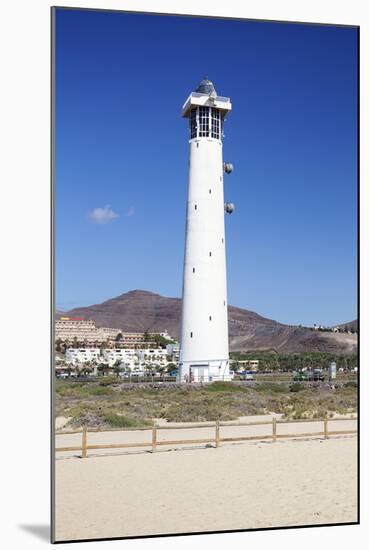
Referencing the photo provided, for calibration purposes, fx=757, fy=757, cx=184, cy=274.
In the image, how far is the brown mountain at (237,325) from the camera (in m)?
12.0

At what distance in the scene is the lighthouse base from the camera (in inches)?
472

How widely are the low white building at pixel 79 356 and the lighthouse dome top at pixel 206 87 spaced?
4045 mm

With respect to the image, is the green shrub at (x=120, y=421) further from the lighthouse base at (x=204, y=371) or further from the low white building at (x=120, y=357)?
the low white building at (x=120, y=357)

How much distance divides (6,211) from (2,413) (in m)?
1.84

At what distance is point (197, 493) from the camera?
683cm

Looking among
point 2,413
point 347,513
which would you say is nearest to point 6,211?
point 2,413

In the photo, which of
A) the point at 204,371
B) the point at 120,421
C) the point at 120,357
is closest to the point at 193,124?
the point at 204,371

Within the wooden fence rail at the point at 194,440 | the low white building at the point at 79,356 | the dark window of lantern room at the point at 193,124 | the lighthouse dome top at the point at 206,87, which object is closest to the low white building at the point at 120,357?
the low white building at the point at 79,356

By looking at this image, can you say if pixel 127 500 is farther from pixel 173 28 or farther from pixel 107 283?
pixel 173 28

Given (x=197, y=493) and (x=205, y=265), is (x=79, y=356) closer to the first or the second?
(x=205, y=265)

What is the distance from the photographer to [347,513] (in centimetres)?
665

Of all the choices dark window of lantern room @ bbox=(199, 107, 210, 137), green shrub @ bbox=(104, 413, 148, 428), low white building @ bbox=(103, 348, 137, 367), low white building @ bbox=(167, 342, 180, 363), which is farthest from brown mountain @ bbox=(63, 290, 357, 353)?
dark window of lantern room @ bbox=(199, 107, 210, 137)

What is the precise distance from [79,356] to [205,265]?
2665 millimetres

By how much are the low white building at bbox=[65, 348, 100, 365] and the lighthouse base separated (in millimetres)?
1567
